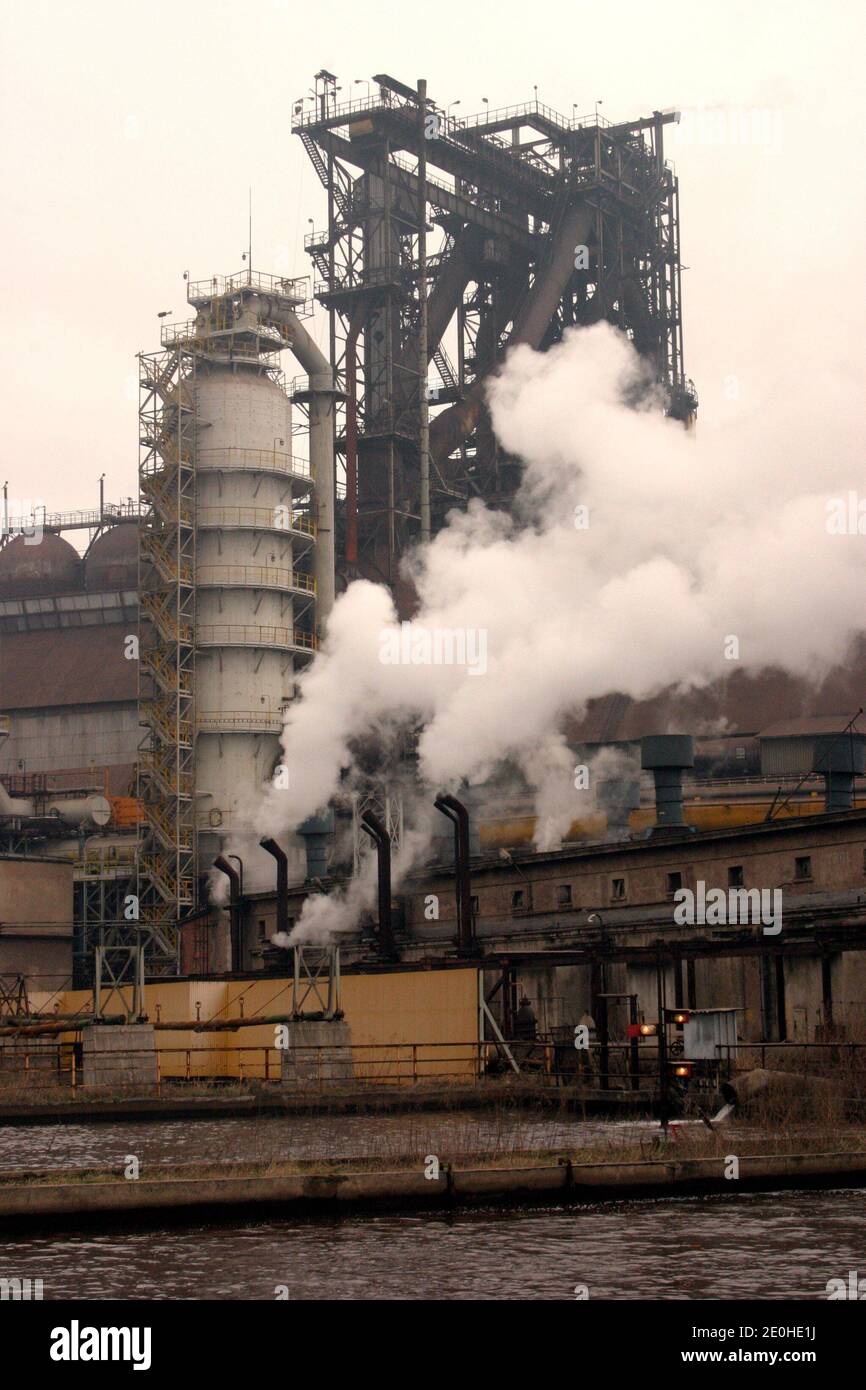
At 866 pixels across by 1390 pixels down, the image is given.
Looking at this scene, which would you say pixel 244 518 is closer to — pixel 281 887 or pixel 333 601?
pixel 333 601

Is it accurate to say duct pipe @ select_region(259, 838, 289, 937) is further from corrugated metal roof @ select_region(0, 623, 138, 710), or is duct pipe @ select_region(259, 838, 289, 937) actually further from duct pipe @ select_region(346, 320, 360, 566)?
corrugated metal roof @ select_region(0, 623, 138, 710)

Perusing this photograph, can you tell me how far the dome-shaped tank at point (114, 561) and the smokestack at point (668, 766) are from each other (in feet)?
142

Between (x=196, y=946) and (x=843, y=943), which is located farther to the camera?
(x=196, y=946)

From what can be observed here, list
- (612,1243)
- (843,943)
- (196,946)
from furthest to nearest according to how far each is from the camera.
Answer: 1. (196,946)
2. (843,943)
3. (612,1243)

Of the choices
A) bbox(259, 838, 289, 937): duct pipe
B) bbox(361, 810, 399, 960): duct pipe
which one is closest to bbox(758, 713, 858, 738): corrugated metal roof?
bbox(361, 810, 399, 960): duct pipe

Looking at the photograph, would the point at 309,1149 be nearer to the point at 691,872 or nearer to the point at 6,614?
the point at 691,872

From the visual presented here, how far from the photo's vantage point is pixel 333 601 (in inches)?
2825

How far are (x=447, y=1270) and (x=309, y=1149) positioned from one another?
Answer: 1097 cm

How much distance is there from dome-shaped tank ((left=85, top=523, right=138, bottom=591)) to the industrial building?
21.7 inches

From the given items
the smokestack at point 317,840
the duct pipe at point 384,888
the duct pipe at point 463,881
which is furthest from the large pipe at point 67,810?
the duct pipe at point 463,881

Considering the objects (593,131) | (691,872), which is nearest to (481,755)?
(691,872)

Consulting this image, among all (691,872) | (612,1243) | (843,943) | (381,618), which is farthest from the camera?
(381,618)
